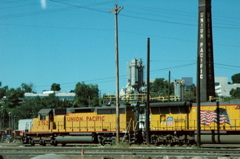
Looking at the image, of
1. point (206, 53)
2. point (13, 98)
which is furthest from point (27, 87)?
point (206, 53)

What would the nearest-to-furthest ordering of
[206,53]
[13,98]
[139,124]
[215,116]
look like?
[215,116]
[139,124]
[206,53]
[13,98]

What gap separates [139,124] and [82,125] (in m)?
5.89

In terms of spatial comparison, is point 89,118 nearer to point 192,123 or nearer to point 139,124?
point 139,124

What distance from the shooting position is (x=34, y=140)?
41.8 m

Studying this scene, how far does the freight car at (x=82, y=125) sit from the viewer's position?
3703 centimetres

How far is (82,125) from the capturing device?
3872cm

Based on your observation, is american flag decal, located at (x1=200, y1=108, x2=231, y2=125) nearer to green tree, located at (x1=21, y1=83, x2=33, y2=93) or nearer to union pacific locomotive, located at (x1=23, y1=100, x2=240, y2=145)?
union pacific locomotive, located at (x1=23, y1=100, x2=240, y2=145)

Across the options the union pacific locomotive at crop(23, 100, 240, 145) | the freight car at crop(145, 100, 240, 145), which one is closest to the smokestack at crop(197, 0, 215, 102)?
the union pacific locomotive at crop(23, 100, 240, 145)

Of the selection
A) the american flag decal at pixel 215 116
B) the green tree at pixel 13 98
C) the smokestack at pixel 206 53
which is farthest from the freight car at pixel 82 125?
the green tree at pixel 13 98

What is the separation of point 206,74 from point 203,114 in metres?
15.4

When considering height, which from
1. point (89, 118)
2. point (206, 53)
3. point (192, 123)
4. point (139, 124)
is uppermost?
point (206, 53)

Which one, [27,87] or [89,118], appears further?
[27,87]

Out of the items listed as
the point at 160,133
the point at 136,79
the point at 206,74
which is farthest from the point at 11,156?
the point at 136,79

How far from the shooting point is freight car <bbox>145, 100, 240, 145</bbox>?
3241 cm
